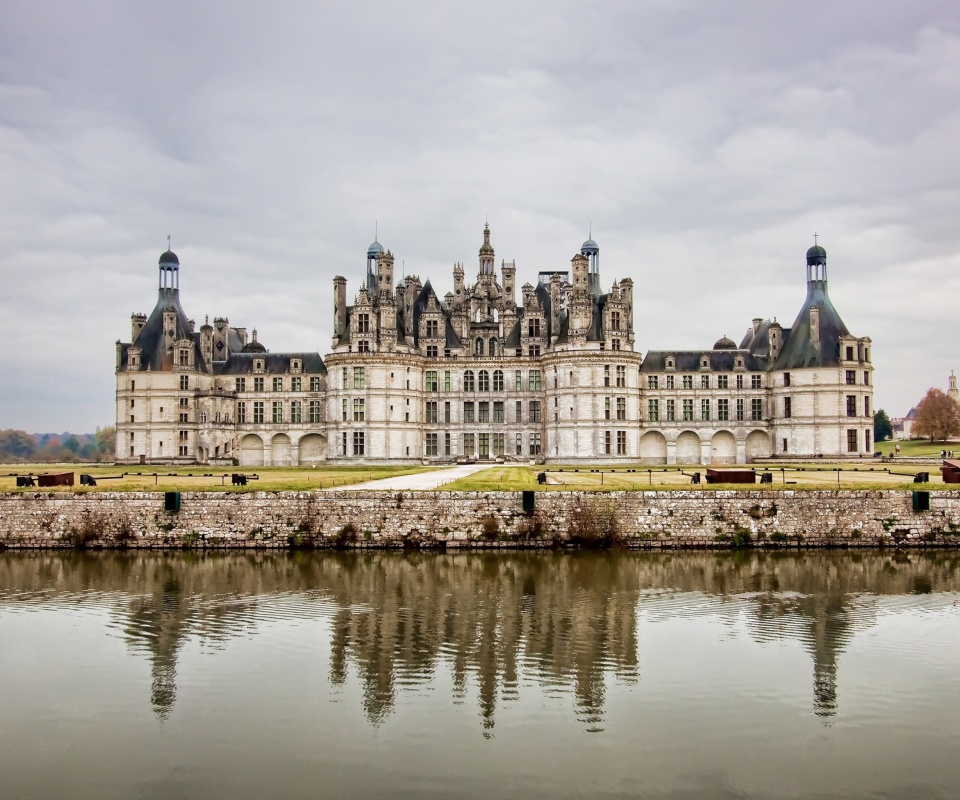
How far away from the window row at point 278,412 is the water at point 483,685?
45.7 m

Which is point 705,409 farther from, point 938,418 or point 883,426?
point 883,426

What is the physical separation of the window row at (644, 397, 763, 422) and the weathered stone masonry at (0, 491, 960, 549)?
126 feet

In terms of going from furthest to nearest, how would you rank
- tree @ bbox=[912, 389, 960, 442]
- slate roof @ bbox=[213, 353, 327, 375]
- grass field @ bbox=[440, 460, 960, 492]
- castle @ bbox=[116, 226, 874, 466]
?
tree @ bbox=[912, 389, 960, 442] < slate roof @ bbox=[213, 353, 327, 375] < castle @ bbox=[116, 226, 874, 466] < grass field @ bbox=[440, 460, 960, 492]

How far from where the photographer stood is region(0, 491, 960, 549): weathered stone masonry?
111 feet

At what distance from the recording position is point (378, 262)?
70.0m

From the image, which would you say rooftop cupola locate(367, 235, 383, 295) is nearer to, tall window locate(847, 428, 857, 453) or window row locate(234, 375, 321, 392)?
window row locate(234, 375, 321, 392)

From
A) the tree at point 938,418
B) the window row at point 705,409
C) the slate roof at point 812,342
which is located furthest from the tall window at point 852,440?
the tree at point 938,418

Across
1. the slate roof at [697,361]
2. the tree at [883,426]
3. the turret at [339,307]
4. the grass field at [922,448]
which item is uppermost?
the turret at [339,307]

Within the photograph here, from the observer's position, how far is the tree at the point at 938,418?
3600 inches

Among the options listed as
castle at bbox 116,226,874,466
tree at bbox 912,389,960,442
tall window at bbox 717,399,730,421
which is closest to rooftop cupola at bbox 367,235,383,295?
castle at bbox 116,226,874,466

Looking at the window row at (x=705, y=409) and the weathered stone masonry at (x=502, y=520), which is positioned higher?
the window row at (x=705, y=409)

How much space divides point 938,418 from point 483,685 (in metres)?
89.8

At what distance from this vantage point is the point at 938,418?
9219cm

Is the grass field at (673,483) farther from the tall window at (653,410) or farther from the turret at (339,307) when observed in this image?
the turret at (339,307)
